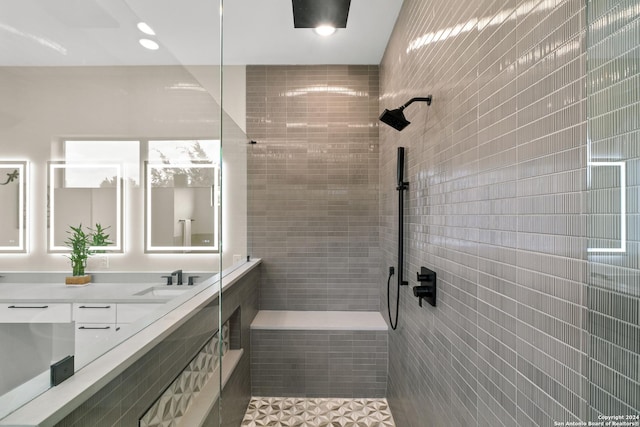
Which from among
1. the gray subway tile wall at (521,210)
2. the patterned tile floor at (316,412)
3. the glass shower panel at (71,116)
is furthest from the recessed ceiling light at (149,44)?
the patterned tile floor at (316,412)

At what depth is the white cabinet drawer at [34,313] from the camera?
2.20ft

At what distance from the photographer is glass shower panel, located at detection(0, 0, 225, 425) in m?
0.67

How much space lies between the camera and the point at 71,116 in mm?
830

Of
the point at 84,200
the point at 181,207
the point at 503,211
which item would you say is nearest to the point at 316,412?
the point at 181,207

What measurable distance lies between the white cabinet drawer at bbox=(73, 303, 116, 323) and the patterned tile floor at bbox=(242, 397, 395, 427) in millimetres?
1934

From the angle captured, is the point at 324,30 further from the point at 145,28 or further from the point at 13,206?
the point at 13,206

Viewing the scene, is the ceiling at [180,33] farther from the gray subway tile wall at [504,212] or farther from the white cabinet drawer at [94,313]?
the gray subway tile wall at [504,212]

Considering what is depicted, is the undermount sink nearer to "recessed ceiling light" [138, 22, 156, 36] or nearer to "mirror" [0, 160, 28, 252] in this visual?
"mirror" [0, 160, 28, 252]

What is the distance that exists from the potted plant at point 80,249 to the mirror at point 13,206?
0.13 metres

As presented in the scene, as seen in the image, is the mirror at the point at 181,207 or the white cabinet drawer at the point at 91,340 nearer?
the white cabinet drawer at the point at 91,340

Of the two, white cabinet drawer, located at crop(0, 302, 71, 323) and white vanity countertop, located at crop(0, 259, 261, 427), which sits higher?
white cabinet drawer, located at crop(0, 302, 71, 323)

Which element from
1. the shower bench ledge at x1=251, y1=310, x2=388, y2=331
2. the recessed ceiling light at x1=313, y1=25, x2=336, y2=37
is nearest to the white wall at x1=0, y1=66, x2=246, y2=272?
the recessed ceiling light at x1=313, y1=25, x2=336, y2=37

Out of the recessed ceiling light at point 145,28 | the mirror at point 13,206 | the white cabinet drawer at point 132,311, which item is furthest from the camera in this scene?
the recessed ceiling light at point 145,28

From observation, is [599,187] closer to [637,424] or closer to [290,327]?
[637,424]
